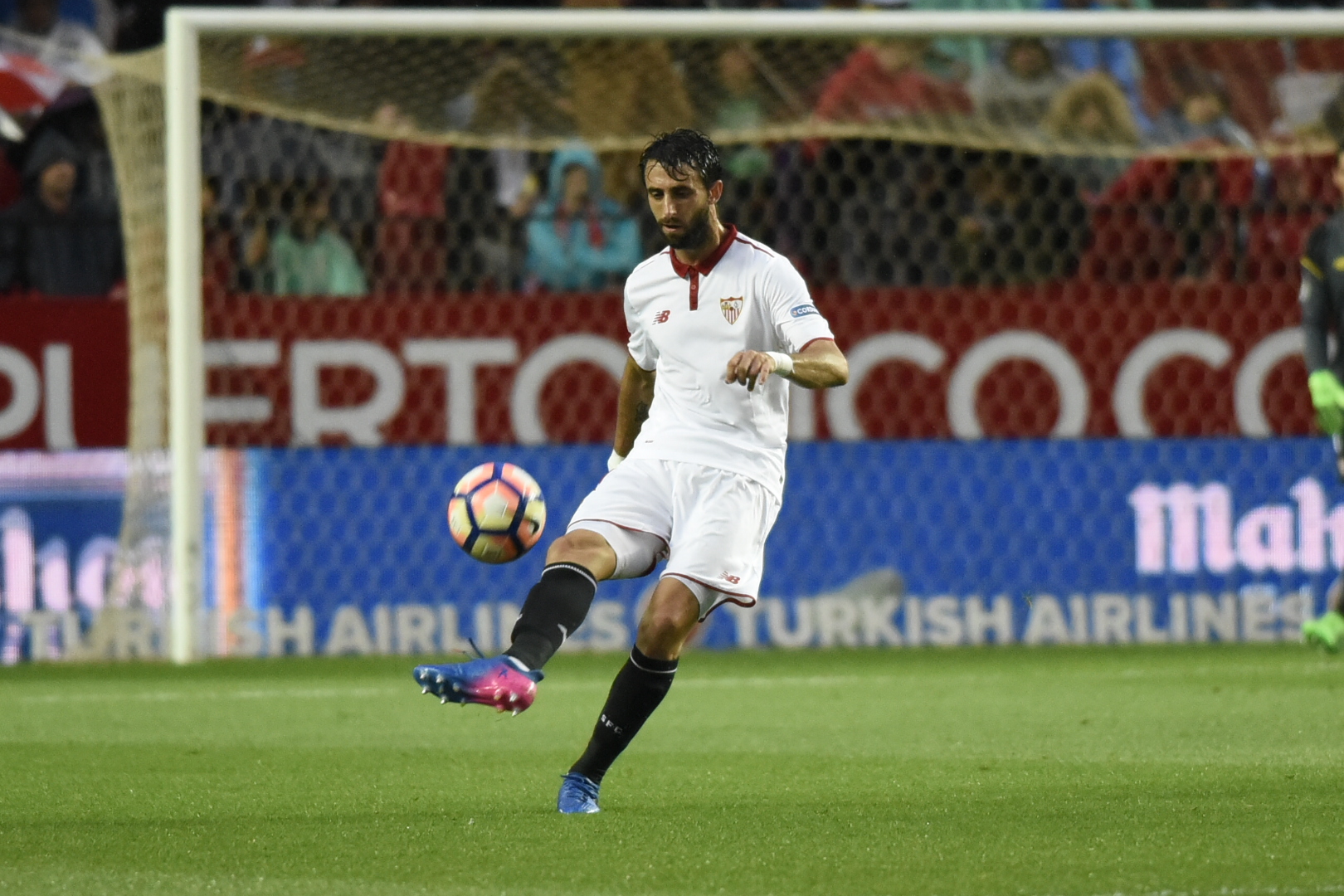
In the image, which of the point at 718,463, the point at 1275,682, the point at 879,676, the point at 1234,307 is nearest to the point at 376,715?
the point at 879,676

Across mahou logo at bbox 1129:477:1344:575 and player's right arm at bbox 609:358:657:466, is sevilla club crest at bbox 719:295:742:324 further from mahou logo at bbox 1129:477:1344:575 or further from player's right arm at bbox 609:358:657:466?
mahou logo at bbox 1129:477:1344:575

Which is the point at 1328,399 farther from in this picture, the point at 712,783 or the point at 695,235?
the point at 695,235

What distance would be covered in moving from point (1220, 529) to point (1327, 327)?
1.47m

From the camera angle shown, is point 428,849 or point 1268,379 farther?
point 1268,379

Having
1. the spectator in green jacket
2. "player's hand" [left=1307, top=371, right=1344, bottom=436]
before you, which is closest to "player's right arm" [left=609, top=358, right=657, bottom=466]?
"player's hand" [left=1307, top=371, right=1344, bottom=436]

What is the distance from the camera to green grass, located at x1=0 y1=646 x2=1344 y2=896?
4305 mm

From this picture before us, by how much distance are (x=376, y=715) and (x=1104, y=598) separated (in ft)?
13.0

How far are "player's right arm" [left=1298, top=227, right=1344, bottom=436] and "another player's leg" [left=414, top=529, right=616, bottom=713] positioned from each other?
184 inches

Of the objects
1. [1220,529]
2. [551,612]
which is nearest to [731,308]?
[551,612]

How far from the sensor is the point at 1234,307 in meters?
10.5

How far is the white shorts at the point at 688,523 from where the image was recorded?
16.9ft

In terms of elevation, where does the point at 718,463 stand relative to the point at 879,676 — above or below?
above

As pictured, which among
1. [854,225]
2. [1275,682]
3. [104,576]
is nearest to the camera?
[1275,682]

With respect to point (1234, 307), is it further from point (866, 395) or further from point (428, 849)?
point (428, 849)
